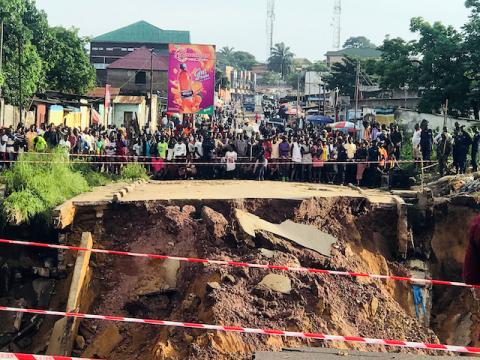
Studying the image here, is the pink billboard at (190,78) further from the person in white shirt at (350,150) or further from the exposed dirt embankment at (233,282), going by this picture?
the exposed dirt embankment at (233,282)

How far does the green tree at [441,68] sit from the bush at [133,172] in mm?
13772

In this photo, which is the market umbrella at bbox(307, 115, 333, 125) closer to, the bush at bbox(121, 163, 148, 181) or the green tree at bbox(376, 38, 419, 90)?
the green tree at bbox(376, 38, 419, 90)

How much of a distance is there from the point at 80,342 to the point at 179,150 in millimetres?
8322

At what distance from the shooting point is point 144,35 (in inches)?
3093

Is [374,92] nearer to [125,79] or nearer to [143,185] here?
[125,79]

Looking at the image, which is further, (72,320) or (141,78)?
(141,78)

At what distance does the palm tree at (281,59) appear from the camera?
12794 centimetres

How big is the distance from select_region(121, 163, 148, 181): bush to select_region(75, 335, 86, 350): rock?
6.74 m

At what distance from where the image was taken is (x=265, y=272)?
9.87m

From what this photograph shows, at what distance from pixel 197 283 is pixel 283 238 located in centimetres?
199

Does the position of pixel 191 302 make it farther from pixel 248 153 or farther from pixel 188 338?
pixel 248 153

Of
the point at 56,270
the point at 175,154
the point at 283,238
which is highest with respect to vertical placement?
the point at 175,154

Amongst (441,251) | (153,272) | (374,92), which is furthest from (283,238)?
(374,92)

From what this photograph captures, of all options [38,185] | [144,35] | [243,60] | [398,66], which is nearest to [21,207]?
[38,185]
